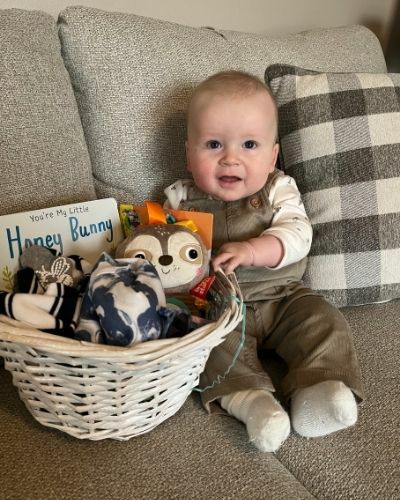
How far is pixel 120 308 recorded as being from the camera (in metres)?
0.63

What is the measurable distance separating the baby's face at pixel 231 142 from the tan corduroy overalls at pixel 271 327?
0.05m

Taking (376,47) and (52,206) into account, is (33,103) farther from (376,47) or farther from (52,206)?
(376,47)

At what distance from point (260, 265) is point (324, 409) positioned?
29 centimetres

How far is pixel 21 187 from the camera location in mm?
879

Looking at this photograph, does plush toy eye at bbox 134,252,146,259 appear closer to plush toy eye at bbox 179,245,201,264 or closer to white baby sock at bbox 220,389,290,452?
plush toy eye at bbox 179,245,201,264

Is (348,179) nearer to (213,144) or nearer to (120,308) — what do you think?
(213,144)

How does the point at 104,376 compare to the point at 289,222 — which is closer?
the point at 104,376

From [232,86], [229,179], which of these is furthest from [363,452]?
[232,86]

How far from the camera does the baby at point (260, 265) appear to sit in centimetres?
77

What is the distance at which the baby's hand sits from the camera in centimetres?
85

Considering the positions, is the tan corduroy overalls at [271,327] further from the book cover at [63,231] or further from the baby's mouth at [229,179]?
the book cover at [63,231]

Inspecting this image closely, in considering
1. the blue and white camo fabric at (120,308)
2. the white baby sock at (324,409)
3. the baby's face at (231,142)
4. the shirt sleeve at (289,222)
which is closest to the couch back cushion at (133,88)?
the baby's face at (231,142)

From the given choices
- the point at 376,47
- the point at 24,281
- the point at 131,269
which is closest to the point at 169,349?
the point at 131,269

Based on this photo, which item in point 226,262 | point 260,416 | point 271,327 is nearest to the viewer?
point 260,416
